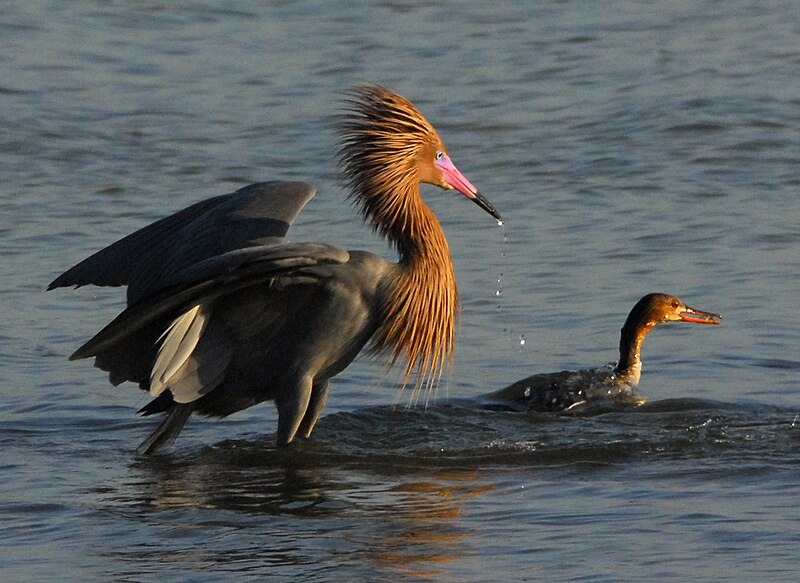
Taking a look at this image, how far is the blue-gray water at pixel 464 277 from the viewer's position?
20.2 ft

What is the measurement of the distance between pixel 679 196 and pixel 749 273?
1844mm

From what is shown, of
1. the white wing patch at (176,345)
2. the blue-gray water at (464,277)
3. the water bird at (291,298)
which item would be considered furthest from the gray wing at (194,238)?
the blue-gray water at (464,277)

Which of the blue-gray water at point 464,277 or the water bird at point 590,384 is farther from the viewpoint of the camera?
the water bird at point 590,384

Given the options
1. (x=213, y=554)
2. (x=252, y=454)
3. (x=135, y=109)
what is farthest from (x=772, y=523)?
(x=135, y=109)

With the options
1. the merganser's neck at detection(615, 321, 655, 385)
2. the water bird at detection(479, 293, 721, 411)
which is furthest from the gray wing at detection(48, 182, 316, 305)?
the merganser's neck at detection(615, 321, 655, 385)

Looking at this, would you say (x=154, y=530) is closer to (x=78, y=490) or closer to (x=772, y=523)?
(x=78, y=490)

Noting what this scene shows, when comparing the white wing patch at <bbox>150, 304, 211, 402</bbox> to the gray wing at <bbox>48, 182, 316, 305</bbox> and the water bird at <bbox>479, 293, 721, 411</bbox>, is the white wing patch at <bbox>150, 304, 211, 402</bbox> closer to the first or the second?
the gray wing at <bbox>48, 182, 316, 305</bbox>

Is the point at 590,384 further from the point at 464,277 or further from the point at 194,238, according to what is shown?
the point at 194,238

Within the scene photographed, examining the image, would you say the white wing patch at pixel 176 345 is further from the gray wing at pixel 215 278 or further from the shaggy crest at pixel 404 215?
the shaggy crest at pixel 404 215

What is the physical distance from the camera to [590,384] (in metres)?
8.43

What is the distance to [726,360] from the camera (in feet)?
29.1

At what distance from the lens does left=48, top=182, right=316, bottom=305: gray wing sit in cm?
754

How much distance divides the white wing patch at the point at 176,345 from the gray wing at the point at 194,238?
0.24 metres

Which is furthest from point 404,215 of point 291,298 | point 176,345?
point 176,345
